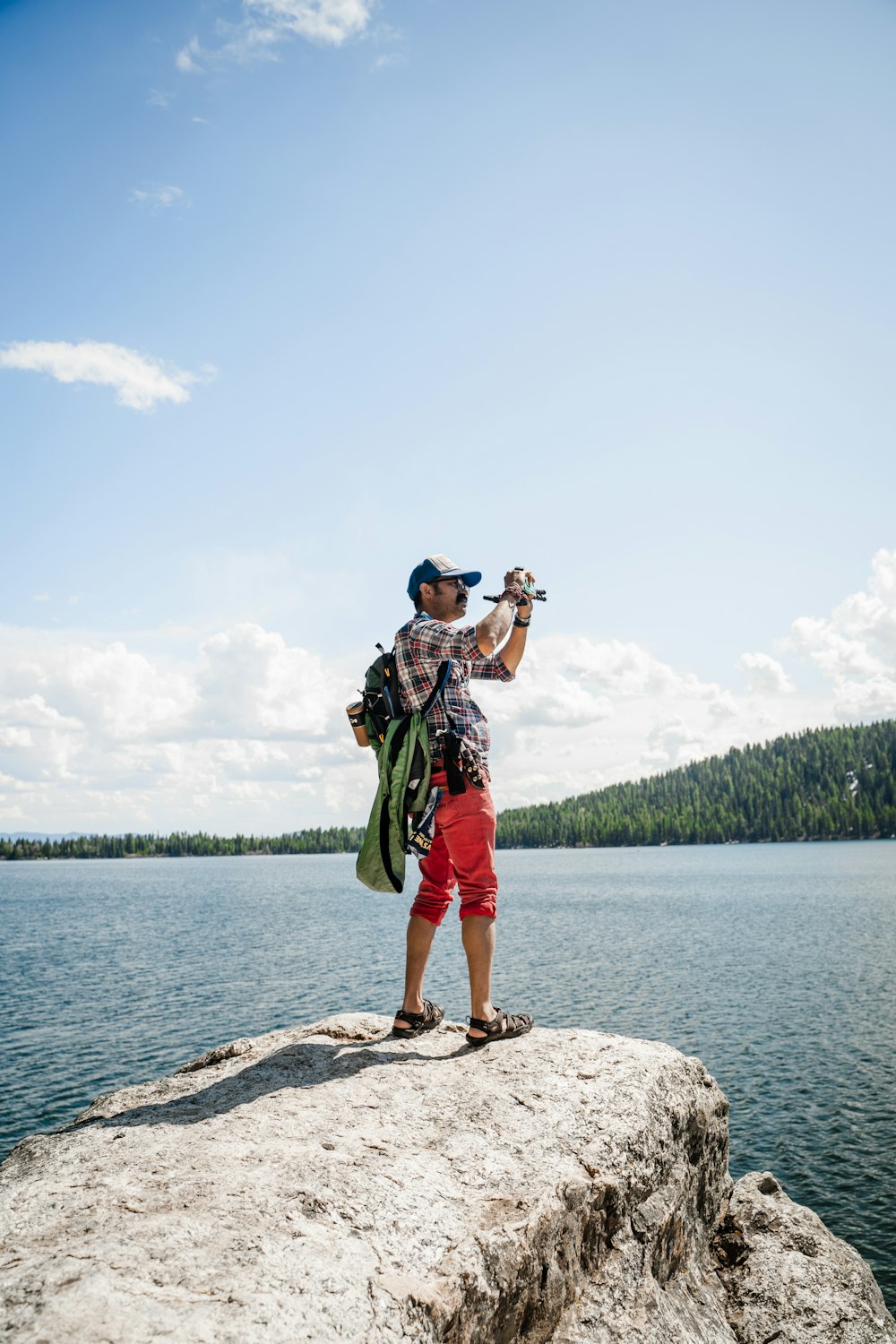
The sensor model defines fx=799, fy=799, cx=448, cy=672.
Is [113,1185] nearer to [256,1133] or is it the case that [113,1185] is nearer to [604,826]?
[256,1133]

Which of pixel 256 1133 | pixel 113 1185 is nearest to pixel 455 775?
pixel 256 1133

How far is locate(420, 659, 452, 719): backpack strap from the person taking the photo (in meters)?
6.11

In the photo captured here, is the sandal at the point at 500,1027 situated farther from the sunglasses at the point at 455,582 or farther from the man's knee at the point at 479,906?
the sunglasses at the point at 455,582

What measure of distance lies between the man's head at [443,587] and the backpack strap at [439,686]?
1.37 feet

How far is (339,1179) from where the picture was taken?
3951 mm

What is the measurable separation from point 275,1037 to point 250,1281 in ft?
14.4

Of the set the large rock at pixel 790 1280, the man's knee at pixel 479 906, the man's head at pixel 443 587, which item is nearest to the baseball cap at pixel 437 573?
the man's head at pixel 443 587

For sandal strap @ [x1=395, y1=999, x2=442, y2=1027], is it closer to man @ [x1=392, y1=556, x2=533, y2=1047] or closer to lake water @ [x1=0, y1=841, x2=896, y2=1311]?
man @ [x1=392, y1=556, x2=533, y2=1047]

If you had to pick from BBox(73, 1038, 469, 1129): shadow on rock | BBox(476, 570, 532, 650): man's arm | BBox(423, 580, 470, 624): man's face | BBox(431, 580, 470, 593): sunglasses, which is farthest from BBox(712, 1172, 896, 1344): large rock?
BBox(431, 580, 470, 593): sunglasses

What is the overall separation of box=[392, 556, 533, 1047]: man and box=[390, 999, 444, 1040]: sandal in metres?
0.59

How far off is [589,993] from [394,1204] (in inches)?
900

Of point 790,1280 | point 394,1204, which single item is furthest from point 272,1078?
point 790,1280

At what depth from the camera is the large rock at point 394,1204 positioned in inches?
119

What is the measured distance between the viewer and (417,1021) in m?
6.87
